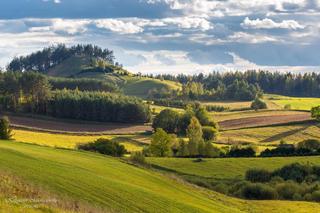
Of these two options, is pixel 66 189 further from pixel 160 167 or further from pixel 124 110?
pixel 124 110

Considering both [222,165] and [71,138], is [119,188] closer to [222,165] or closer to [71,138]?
[222,165]

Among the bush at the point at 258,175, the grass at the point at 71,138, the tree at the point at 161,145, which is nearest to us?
the bush at the point at 258,175

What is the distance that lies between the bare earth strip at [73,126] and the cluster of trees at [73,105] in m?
7.81

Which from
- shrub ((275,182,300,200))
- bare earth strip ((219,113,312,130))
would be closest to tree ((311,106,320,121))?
bare earth strip ((219,113,312,130))

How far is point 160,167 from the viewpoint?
70.7 meters

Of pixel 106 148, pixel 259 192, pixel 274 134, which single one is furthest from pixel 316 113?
pixel 259 192

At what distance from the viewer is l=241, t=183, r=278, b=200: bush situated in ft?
185

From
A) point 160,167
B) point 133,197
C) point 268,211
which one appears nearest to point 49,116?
point 160,167

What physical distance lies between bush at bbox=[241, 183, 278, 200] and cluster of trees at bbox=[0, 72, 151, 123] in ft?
336

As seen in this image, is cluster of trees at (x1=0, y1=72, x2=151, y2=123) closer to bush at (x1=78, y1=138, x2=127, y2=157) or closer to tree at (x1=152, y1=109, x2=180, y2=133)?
tree at (x1=152, y1=109, x2=180, y2=133)

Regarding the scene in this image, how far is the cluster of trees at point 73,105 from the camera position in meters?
155

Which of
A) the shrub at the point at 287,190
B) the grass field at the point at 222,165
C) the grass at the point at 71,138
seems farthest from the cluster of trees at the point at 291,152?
the shrub at the point at 287,190

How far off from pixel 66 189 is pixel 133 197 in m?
4.50

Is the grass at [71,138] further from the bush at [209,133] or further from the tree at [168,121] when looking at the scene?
the bush at [209,133]
